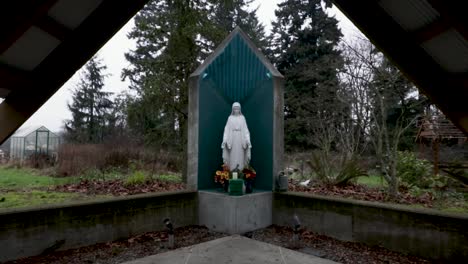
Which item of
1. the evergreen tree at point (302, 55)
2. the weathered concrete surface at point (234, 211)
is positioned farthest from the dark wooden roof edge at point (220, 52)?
the evergreen tree at point (302, 55)

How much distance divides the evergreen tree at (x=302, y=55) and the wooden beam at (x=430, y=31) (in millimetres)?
15400

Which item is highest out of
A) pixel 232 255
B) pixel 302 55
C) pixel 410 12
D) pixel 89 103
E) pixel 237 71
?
pixel 302 55

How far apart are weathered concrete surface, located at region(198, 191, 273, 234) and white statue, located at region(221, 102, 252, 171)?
2.30ft

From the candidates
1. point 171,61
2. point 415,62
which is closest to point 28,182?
point 171,61

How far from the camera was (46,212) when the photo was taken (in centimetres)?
427

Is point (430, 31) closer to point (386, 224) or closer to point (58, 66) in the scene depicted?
point (386, 224)

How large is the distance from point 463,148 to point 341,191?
Result: 1235 centimetres

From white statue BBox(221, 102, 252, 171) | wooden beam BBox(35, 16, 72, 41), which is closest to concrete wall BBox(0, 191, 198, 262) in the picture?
white statue BBox(221, 102, 252, 171)

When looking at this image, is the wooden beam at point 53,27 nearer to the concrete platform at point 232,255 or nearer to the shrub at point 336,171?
the concrete platform at point 232,255

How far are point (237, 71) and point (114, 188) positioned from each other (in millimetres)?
4190

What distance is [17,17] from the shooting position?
2.51 m

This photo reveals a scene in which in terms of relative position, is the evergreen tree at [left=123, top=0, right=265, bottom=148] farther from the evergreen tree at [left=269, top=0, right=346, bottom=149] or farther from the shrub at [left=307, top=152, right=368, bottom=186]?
the evergreen tree at [left=269, top=0, right=346, bottom=149]

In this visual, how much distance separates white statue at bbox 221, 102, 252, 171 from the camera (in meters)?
6.19

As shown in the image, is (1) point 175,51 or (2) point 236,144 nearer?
(2) point 236,144
